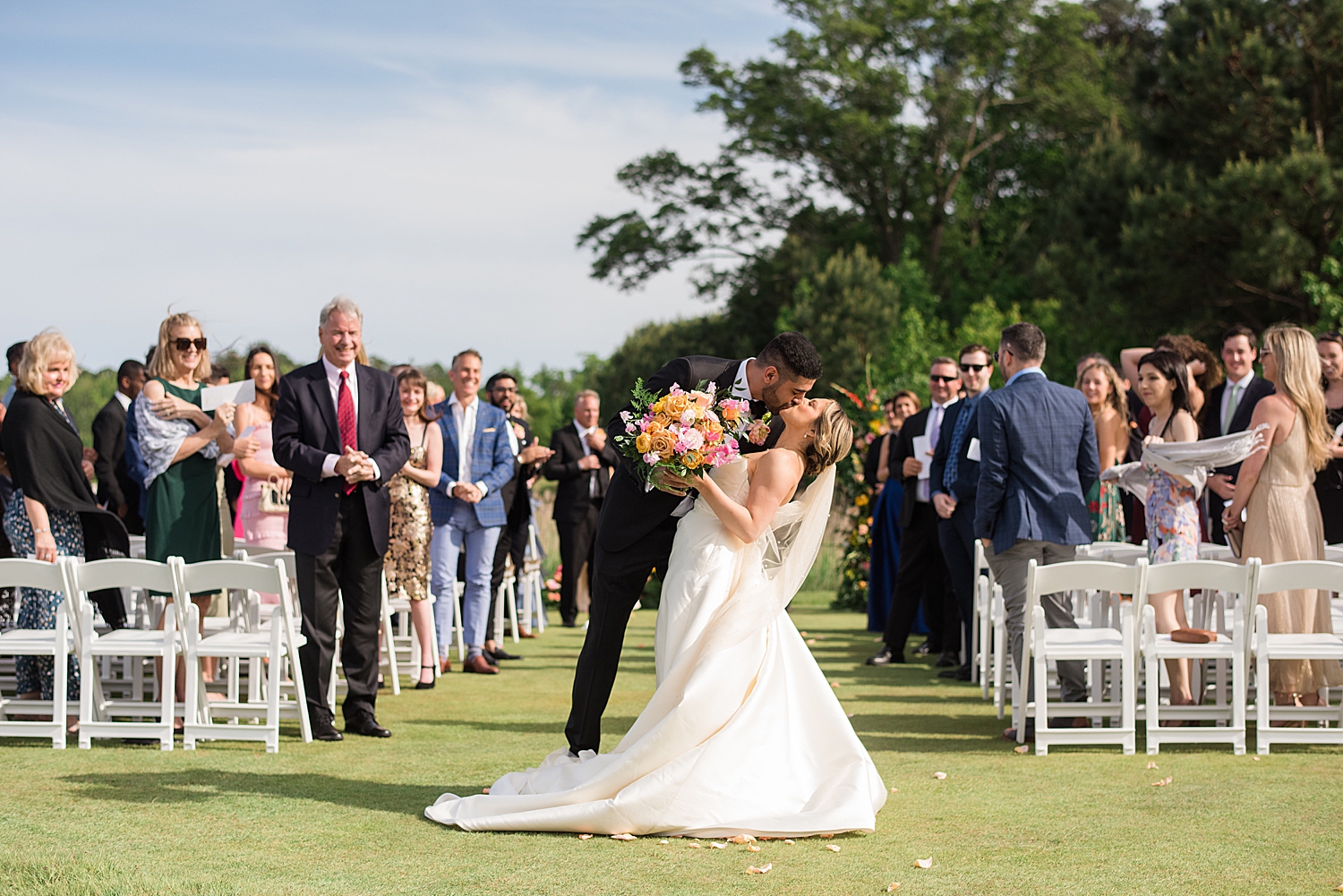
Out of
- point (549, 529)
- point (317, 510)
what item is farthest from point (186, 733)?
point (549, 529)

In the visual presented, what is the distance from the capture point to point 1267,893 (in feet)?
13.8

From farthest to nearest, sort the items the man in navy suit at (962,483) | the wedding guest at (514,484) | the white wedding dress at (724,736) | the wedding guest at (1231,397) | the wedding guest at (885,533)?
the wedding guest at (885,533) < the wedding guest at (514,484) < the man in navy suit at (962,483) < the wedding guest at (1231,397) < the white wedding dress at (724,736)

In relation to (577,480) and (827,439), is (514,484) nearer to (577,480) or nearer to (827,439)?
(577,480)

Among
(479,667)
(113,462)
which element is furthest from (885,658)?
(113,462)

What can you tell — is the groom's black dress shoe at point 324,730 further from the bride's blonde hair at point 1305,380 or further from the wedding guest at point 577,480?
the wedding guest at point 577,480

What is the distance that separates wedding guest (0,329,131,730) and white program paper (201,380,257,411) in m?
0.74

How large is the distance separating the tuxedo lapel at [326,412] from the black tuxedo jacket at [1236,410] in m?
5.00

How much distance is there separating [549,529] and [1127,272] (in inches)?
506

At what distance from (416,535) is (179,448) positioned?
2.17 meters

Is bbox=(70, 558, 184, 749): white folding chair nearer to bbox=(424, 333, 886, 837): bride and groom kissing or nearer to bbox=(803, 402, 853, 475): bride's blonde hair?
bbox=(424, 333, 886, 837): bride and groom kissing

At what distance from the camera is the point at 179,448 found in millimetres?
7176

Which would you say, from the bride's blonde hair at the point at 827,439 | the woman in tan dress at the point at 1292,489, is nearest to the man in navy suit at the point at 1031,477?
the woman in tan dress at the point at 1292,489

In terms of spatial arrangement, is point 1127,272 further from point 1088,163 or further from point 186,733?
point 186,733

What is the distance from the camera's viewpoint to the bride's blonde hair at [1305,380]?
7.28 metres
